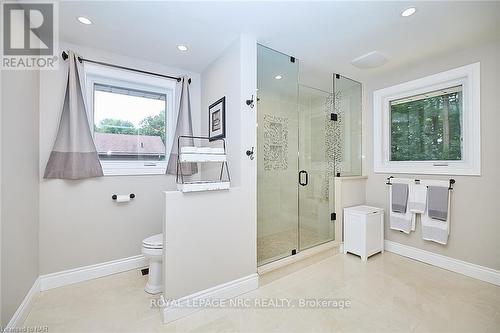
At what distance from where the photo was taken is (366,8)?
1683 millimetres

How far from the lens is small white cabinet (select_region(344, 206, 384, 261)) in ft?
8.73

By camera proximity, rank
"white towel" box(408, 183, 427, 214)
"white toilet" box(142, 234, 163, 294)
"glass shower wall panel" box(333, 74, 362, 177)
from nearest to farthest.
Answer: "white toilet" box(142, 234, 163, 294) < "white towel" box(408, 183, 427, 214) < "glass shower wall panel" box(333, 74, 362, 177)

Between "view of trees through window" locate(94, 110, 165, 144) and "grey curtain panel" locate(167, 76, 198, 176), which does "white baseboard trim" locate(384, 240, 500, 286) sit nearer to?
"grey curtain panel" locate(167, 76, 198, 176)

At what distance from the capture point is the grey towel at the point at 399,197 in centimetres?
272

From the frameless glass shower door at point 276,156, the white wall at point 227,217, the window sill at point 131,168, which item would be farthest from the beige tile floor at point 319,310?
the window sill at point 131,168

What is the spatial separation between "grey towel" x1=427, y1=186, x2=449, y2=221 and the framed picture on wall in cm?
248

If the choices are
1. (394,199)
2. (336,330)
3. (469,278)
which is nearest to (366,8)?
(394,199)

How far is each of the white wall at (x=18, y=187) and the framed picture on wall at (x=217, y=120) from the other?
156 centimetres

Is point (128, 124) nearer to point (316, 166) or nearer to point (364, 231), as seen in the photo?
point (316, 166)

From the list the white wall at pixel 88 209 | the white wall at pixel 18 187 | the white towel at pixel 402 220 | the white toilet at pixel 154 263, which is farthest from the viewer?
the white towel at pixel 402 220

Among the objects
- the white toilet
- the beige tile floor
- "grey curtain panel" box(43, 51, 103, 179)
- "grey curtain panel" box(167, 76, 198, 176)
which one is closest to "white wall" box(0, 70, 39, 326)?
"grey curtain panel" box(43, 51, 103, 179)

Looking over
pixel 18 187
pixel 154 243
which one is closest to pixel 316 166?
pixel 154 243

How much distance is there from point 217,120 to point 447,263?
303 centimetres

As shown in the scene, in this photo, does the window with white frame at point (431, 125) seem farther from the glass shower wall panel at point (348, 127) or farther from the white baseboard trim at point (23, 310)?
the white baseboard trim at point (23, 310)
